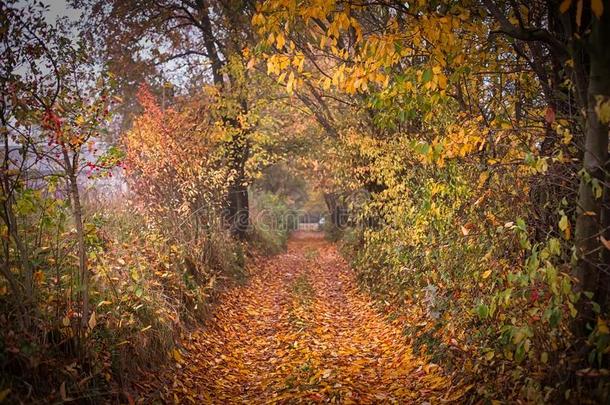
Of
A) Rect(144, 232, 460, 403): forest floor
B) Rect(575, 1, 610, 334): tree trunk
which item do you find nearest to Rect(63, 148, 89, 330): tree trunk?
Rect(144, 232, 460, 403): forest floor

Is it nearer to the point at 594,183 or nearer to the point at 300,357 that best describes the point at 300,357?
the point at 300,357

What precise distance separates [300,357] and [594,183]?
4.57 meters

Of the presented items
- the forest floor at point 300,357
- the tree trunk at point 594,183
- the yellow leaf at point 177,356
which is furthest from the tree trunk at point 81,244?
the tree trunk at point 594,183

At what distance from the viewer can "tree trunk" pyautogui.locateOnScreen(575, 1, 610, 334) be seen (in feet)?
10.6

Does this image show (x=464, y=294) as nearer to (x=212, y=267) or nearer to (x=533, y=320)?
(x=533, y=320)

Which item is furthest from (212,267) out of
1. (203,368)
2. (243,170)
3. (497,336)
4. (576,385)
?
(576,385)

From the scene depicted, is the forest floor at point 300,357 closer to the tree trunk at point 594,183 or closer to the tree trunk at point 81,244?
the tree trunk at point 81,244

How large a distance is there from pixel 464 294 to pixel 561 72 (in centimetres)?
292

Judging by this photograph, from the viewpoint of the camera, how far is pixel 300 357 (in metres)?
6.24

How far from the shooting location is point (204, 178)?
32.2 feet

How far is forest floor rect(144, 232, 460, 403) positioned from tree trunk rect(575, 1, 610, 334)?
72.9 inches

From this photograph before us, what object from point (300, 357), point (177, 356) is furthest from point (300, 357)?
point (177, 356)

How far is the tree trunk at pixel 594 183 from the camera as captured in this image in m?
3.24

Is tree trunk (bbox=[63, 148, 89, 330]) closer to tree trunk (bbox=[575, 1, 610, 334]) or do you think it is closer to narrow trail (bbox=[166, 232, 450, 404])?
narrow trail (bbox=[166, 232, 450, 404])
